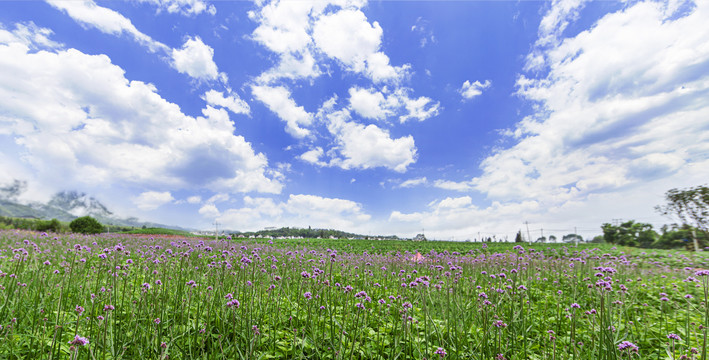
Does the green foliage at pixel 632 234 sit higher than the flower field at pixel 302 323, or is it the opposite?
the green foliage at pixel 632 234

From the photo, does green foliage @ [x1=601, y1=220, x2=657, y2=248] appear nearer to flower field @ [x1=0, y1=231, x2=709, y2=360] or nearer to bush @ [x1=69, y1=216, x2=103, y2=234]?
flower field @ [x1=0, y1=231, x2=709, y2=360]

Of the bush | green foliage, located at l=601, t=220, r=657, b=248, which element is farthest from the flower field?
green foliage, located at l=601, t=220, r=657, b=248

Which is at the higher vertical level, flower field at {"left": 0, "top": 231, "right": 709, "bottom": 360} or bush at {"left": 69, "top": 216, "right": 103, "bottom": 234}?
bush at {"left": 69, "top": 216, "right": 103, "bottom": 234}

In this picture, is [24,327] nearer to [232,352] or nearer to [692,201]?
[232,352]

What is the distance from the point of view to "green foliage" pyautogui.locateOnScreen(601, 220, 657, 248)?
40625mm

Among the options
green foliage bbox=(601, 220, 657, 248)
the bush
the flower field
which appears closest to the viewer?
the flower field

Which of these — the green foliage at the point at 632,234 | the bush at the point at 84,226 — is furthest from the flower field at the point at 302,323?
the green foliage at the point at 632,234

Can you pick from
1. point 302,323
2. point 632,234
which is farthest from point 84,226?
point 632,234

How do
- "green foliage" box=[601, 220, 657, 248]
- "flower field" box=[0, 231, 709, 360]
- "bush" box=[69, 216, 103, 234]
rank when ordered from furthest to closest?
"green foliage" box=[601, 220, 657, 248] < "bush" box=[69, 216, 103, 234] < "flower field" box=[0, 231, 709, 360]

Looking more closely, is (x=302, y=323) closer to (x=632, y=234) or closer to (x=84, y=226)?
(x=84, y=226)

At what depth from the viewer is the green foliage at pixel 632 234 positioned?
40.6 m

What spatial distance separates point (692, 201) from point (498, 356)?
23628mm

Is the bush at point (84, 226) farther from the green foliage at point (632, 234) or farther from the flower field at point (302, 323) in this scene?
the green foliage at point (632, 234)

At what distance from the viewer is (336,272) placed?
782 cm
